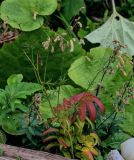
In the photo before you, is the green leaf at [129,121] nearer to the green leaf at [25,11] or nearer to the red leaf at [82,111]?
the red leaf at [82,111]

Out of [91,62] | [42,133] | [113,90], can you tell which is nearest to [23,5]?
[91,62]

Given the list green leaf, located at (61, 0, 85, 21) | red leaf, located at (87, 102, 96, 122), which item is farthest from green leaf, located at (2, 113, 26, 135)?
green leaf, located at (61, 0, 85, 21)

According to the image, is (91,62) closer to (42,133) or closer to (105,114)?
(105,114)

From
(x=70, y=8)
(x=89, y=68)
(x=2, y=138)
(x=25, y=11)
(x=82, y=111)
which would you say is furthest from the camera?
(x=70, y=8)

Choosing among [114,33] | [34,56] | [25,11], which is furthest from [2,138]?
[114,33]

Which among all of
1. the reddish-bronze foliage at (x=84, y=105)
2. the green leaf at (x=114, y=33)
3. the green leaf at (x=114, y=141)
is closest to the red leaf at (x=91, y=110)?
the reddish-bronze foliage at (x=84, y=105)

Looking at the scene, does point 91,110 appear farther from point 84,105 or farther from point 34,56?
point 34,56
